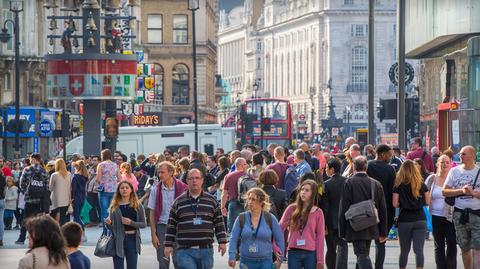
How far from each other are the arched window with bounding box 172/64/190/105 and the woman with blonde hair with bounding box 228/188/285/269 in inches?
3325

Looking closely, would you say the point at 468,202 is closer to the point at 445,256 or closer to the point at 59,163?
the point at 445,256

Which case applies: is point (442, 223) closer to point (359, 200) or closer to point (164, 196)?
point (359, 200)

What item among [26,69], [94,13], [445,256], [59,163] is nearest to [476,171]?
[445,256]

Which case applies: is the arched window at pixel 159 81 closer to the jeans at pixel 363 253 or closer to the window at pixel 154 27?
the window at pixel 154 27

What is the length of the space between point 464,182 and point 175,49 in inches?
3188

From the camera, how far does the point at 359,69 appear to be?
19638 centimetres

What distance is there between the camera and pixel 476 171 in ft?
60.0

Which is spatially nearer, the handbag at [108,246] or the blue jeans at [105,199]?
the handbag at [108,246]

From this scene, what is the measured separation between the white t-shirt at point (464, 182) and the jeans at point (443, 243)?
2.91 feet

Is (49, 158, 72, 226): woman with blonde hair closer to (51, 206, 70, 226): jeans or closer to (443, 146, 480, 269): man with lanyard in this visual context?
(51, 206, 70, 226): jeans

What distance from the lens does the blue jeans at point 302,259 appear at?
16.0 m

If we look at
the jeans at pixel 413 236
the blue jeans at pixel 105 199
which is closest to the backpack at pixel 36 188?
the blue jeans at pixel 105 199

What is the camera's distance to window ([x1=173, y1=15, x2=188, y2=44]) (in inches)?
3866

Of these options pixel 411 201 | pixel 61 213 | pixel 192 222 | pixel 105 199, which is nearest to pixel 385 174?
pixel 411 201
